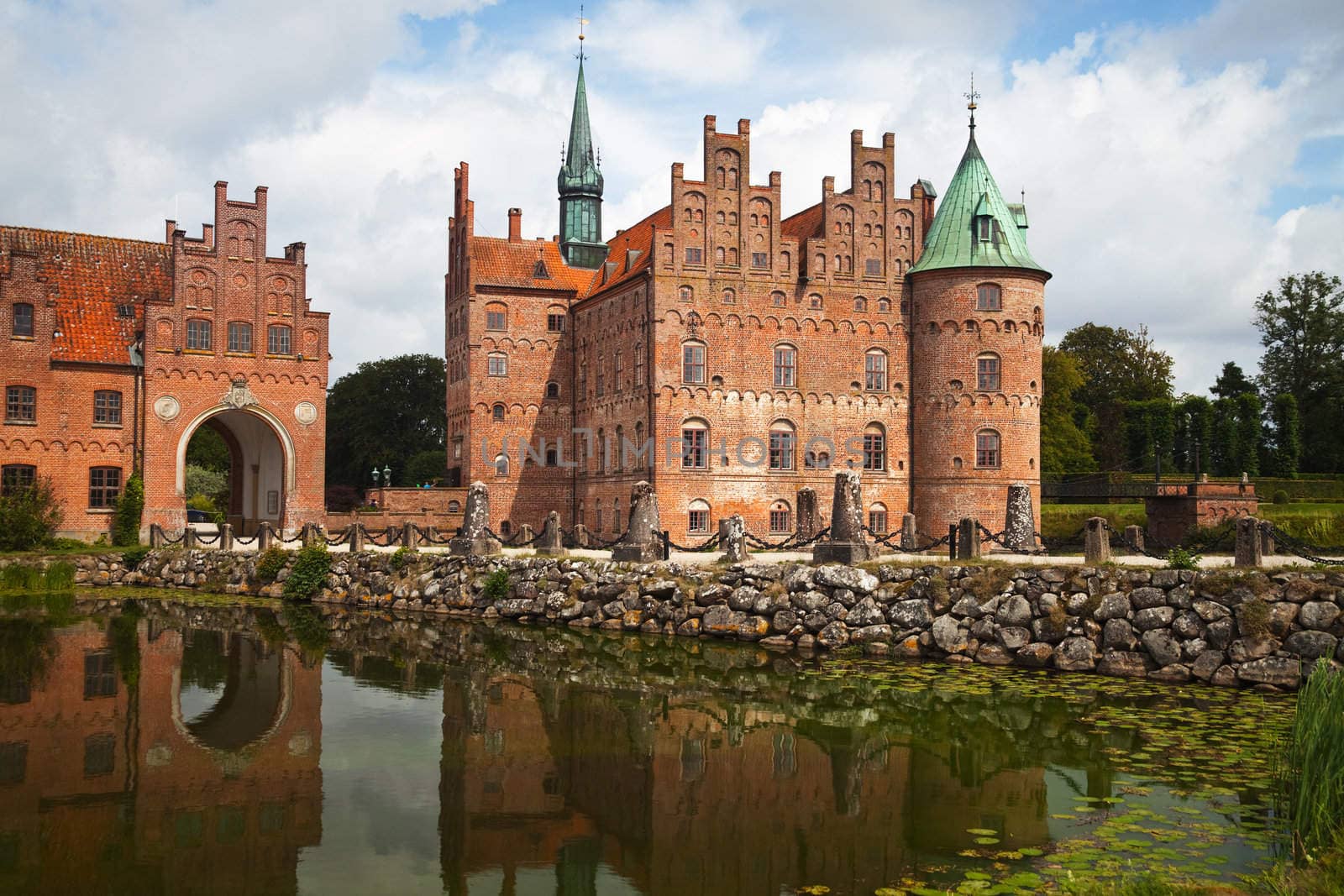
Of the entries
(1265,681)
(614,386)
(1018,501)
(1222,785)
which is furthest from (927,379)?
(1222,785)

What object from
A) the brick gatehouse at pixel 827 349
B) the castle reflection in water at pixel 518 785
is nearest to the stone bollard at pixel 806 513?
the castle reflection in water at pixel 518 785

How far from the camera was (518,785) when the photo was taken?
448 inches

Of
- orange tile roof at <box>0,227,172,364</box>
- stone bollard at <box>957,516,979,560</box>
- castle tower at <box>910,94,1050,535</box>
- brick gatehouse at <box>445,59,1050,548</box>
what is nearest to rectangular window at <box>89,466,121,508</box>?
orange tile roof at <box>0,227,172,364</box>

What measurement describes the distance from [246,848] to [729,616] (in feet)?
41.1

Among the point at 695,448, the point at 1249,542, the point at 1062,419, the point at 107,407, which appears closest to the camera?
the point at 1249,542

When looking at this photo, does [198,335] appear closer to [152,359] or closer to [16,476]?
[152,359]

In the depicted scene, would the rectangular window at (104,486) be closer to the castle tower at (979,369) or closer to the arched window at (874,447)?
the arched window at (874,447)

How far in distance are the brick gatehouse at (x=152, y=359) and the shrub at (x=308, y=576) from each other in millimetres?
9351

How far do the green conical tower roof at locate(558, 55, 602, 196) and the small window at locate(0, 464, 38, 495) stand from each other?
73.0 ft

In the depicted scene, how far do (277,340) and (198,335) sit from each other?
2369 millimetres

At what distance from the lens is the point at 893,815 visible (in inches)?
411

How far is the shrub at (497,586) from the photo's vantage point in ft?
80.4

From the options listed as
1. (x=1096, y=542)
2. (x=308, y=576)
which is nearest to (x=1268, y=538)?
(x=1096, y=542)

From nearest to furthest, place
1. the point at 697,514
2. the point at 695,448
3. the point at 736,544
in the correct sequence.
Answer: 1. the point at 736,544
2. the point at 697,514
3. the point at 695,448
